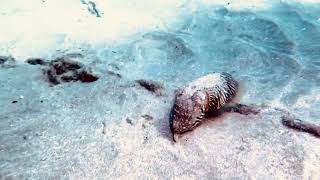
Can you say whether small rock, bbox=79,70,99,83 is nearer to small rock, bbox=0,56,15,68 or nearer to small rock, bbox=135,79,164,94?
small rock, bbox=135,79,164,94

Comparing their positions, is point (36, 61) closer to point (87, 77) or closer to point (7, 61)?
point (7, 61)

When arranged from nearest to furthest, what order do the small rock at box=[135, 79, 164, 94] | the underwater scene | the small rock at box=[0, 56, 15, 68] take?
the underwater scene < the small rock at box=[135, 79, 164, 94] < the small rock at box=[0, 56, 15, 68]

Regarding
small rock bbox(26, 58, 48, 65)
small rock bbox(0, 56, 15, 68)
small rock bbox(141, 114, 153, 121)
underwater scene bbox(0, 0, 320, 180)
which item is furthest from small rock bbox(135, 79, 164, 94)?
small rock bbox(0, 56, 15, 68)

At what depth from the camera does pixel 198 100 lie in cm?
320

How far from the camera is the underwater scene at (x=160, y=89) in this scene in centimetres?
286

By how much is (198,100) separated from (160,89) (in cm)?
60

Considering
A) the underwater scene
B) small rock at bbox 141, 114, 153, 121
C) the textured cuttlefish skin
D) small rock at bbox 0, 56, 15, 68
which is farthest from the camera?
small rock at bbox 0, 56, 15, 68

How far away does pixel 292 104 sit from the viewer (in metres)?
3.44

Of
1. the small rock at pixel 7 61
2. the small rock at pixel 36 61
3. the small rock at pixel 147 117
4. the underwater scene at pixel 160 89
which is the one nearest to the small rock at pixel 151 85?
the underwater scene at pixel 160 89

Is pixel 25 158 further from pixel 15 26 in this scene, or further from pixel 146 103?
pixel 15 26

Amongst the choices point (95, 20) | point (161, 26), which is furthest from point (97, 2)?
point (161, 26)

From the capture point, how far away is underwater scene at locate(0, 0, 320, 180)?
113 inches

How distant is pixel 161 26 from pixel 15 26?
177 cm

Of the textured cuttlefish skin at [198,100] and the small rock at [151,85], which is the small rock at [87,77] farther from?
the textured cuttlefish skin at [198,100]
